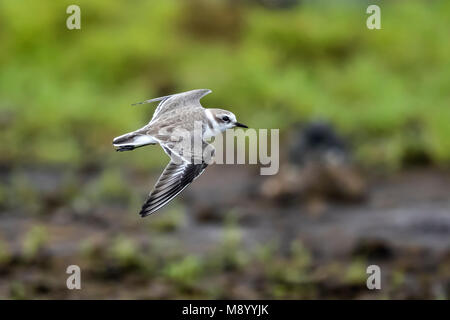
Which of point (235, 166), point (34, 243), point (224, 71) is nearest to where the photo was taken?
point (34, 243)

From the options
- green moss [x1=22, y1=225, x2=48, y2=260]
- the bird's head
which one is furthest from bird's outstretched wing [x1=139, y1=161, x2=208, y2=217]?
green moss [x1=22, y1=225, x2=48, y2=260]

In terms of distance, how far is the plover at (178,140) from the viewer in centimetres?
322

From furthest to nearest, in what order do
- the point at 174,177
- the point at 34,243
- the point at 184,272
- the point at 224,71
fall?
the point at 224,71
the point at 34,243
the point at 184,272
the point at 174,177

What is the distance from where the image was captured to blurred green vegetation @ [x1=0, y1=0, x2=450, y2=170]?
484 inches

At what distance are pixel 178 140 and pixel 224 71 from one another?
10928 millimetres

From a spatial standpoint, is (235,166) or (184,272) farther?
(235,166)

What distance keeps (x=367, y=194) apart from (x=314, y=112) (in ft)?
9.69

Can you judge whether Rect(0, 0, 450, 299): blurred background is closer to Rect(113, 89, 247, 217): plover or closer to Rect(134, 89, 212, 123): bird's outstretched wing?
Rect(134, 89, 212, 123): bird's outstretched wing

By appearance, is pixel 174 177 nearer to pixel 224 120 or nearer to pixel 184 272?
pixel 224 120

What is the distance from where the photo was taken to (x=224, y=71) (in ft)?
46.2

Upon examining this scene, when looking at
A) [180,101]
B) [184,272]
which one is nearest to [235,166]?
[184,272]

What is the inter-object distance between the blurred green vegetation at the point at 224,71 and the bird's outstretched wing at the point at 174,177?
323 inches

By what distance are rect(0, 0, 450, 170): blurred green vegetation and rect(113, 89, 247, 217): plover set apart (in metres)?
8.22
